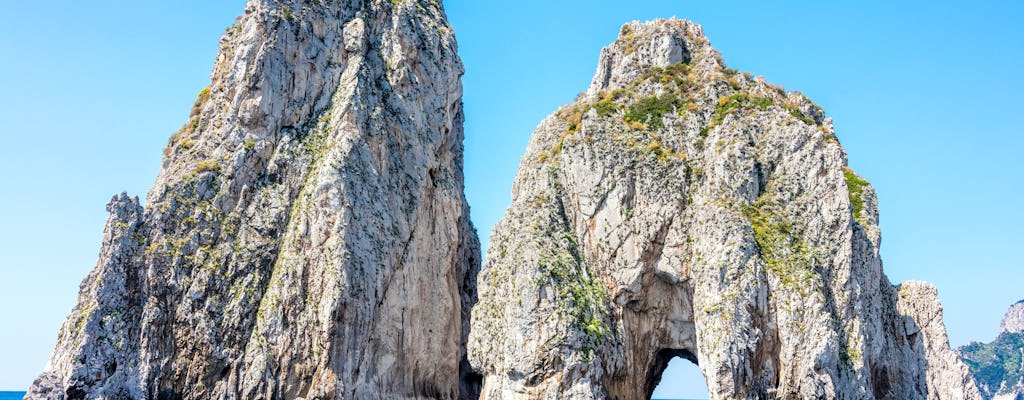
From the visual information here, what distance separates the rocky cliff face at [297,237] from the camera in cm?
4916

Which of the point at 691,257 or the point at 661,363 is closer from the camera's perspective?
the point at 691,257

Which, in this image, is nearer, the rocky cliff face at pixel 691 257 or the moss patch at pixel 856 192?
the rocky cliff face at pixel 691 257

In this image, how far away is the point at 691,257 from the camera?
168 ft

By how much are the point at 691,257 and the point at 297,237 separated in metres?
24.7

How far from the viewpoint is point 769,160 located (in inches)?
2096

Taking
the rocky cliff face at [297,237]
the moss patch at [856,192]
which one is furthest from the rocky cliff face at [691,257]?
the rocky cliff face at [297,237]

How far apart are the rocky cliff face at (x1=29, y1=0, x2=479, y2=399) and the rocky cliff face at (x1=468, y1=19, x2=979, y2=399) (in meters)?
5.72

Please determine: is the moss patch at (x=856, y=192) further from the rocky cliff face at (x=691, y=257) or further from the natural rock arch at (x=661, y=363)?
the natural rock arch at (x=661, y=363)

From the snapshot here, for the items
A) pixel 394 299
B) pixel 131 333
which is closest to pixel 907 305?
pixel 394 299

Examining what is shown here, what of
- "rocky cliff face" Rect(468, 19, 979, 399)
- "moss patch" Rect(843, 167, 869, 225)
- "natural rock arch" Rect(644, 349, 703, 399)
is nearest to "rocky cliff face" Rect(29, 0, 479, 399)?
"rocky cliff face" Rect(468, 19, 979, 399)

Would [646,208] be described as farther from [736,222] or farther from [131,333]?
[131,333]

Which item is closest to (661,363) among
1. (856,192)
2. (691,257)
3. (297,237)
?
(691,257)

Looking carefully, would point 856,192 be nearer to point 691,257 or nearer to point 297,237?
point 691,257

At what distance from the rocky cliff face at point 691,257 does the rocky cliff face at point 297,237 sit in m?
5.72
